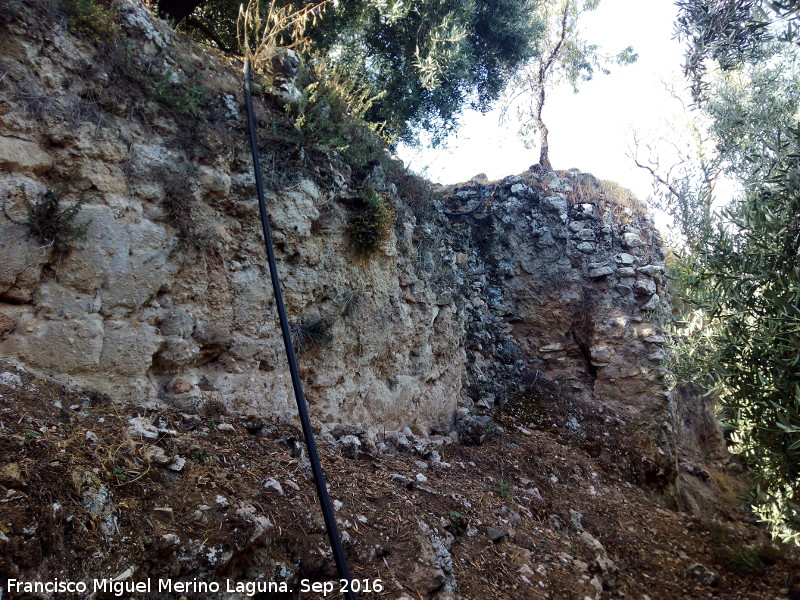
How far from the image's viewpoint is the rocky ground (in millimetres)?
2496

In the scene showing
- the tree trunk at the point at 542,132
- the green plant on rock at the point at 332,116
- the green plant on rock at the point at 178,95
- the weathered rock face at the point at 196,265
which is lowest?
the weathered rock face at the point at 196,265

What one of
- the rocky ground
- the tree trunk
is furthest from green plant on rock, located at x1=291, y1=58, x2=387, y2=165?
the tree trunk

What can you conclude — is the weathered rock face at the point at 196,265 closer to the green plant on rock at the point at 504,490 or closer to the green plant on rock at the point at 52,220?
the green plant on rock at the point at 52,220

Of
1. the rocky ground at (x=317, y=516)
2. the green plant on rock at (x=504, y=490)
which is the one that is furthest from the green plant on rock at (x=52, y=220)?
the green plant on rock at (x=504, y=490)

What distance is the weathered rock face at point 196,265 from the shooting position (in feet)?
12.4

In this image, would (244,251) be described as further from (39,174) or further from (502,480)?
(502,480)

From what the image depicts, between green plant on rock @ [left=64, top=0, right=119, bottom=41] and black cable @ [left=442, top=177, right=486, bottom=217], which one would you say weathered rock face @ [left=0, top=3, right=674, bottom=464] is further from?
black cable @ [left=442, top=177, right=486, bottom=217]

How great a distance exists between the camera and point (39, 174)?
3840 millimetres

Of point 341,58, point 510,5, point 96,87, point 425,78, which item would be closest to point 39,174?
point 96,87

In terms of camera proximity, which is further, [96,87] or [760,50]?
[760,50]

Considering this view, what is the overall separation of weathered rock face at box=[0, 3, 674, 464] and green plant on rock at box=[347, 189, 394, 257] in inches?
5.4

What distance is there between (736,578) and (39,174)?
7715mm

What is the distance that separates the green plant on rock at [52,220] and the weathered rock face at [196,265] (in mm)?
45

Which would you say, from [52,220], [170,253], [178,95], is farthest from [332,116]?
[52,220]
